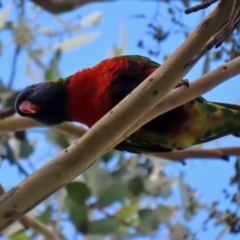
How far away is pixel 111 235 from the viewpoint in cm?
117

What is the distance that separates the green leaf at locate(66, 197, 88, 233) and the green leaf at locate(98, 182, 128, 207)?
2.2 inches

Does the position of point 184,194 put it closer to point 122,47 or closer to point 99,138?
point 122,47

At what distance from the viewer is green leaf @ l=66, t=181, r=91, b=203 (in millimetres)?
1091

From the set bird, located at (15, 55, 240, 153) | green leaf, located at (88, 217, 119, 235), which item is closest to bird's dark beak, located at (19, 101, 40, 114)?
bird, located at (15, 55, 240, 153)

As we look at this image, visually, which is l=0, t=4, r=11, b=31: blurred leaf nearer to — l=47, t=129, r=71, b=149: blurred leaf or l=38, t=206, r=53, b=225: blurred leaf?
l=47, t=129, r=71, b=149: blurred leaf

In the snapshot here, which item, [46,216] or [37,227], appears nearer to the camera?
[37,227]

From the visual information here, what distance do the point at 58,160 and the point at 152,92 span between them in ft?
0.47

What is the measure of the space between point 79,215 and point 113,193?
97 millimetres

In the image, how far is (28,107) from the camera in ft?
3.23

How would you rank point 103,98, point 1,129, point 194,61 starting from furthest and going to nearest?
point 1,129, point 103,98, point 194,61

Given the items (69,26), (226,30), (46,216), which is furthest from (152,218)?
(226,30)

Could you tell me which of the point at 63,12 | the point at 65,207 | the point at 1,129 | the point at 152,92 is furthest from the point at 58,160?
the point at 63,12

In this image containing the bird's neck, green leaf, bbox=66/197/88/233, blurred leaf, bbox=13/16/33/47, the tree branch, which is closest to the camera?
the bird's neck

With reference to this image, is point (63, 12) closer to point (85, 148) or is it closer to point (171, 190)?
point (171, 190)
